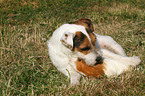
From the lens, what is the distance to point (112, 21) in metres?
6.81

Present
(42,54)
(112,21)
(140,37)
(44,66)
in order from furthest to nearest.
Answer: (112,21)
(140,37)
(42,54)
(44,66)

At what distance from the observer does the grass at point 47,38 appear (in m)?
3.17

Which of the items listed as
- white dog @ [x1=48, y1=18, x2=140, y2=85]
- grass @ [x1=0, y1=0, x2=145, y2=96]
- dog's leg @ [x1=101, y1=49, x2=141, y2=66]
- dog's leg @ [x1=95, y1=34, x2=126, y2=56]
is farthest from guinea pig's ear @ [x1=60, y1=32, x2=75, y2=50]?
dog's leg @ [x1=95, y1=34, x2=126, y2=56]

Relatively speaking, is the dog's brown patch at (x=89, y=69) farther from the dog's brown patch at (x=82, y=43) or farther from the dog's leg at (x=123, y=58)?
the dog's leg at (x=123, y=58)

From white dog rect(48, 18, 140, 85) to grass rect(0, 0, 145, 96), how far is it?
0.17 meters

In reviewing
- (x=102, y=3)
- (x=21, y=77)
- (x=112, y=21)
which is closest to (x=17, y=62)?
(x=21, y=77)

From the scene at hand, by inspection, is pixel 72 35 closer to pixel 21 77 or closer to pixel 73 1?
pixel 21 77

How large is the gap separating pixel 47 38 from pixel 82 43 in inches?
93.0

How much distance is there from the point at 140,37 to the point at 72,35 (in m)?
3.01

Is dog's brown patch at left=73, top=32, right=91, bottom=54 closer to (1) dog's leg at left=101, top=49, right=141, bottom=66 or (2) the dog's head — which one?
(2) the dog's head

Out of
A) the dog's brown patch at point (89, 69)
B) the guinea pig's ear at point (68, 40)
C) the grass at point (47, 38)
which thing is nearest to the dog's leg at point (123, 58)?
the grass at point (47, 38)

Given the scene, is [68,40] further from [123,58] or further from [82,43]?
[123,58]

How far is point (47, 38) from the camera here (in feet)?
17.3

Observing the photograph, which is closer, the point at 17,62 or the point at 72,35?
the point at 72,35
